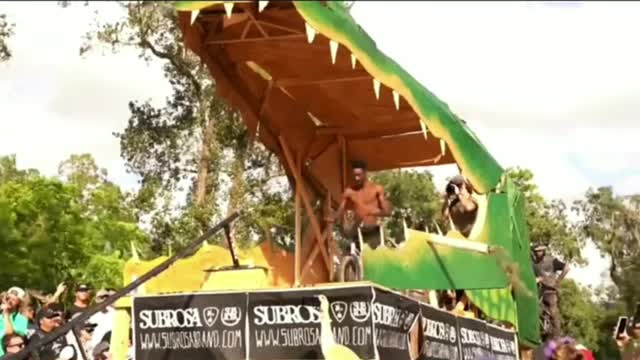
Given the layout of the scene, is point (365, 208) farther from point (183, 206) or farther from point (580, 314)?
point (580, 314)

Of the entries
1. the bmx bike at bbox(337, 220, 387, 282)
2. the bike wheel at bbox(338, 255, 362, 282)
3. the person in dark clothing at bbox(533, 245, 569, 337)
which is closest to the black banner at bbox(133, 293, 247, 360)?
the bmx bike at bbox(337, 220, 387, 282)

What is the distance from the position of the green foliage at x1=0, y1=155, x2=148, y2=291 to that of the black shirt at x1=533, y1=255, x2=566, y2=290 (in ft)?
65.7

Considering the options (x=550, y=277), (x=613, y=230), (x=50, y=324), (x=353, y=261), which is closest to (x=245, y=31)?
(x=353, y=261)

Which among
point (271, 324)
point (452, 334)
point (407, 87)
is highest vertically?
point (407, 87)

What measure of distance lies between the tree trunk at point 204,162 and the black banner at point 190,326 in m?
15.4

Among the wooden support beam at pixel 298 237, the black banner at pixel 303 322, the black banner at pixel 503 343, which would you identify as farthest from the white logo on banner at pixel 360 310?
the wooden support beam at pixel 298 237

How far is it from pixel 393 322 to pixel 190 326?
53.7 inches

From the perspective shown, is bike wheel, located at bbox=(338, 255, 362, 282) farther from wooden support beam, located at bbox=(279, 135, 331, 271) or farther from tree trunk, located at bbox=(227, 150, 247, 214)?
tree trunk, located at bbox=(227, 150, 247, 214)

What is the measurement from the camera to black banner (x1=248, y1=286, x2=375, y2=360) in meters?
7.02

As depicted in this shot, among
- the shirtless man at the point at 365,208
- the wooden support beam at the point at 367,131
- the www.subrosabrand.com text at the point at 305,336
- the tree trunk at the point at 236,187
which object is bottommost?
the www.subrosabrand.com text at the point at 305,336

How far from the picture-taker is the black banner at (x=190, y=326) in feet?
24.2

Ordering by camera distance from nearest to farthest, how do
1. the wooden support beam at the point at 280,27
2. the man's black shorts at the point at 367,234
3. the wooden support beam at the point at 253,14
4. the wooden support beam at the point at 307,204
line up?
the wooden support beam at the point at 253,14 < the wooden support beam at the point at 280,27 < the man's black shorts at the point at 367,234 < the wooden support beam at the point at 307,204

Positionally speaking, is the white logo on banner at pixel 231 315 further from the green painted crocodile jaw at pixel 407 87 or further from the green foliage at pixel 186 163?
the green foliage at pixel 186 163

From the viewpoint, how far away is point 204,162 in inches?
936
